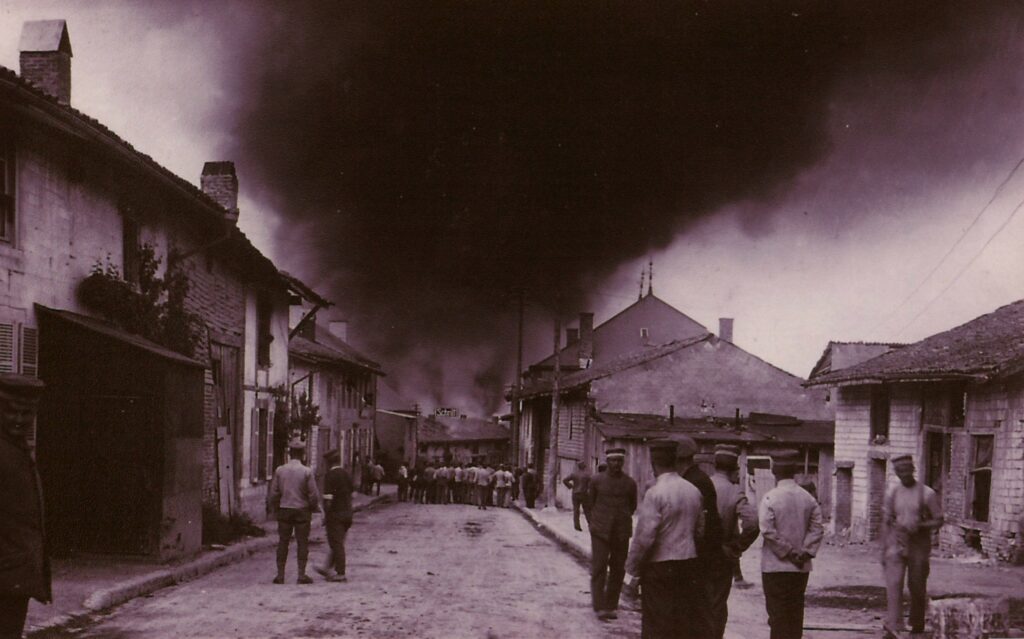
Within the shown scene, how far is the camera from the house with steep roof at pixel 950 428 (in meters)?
19.1

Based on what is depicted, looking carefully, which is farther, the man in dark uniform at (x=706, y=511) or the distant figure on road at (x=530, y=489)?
the distant figure on road at (x=530, y=489)

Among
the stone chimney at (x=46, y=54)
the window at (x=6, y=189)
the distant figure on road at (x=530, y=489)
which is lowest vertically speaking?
the distant figure on road at (x=530, y=489)

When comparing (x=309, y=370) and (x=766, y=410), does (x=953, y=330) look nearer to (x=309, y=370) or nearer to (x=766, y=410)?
(x=766, y=410)

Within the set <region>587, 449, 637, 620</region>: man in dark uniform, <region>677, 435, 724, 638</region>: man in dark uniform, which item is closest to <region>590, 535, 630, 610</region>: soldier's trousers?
<region>587, 449, 637, 620</region>: man in dark uniform

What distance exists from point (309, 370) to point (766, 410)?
56.1 ft

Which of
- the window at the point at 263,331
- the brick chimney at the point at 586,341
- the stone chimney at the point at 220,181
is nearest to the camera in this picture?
the stone chimney at the point at 220,181

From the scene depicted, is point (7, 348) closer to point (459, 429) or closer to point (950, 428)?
point (950, 428)

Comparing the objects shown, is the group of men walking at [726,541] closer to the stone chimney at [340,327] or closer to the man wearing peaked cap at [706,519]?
the man wearing peaked cap at [706,519]

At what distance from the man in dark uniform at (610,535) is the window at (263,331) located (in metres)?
15.8

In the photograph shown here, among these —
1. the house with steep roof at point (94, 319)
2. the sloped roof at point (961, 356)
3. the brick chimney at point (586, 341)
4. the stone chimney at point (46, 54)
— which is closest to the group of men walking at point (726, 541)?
the house with steep roof at point (94, 319)

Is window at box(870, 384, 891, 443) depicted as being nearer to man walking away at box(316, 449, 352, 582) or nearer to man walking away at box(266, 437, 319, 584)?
man walking away at box(316, 449, 352, 582)

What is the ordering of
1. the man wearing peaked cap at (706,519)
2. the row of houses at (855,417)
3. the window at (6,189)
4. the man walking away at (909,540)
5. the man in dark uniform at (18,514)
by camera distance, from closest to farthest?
the man in dark uniform at (18,514) < the man wearing peaked cap at (706,519) < the man walking away at (909,540) < the window at (6,189) < the row of houses at (855,417)

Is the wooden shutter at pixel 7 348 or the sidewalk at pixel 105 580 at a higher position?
the wooden shutter at pixel 7 348

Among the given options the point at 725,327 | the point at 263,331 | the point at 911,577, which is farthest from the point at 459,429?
the point at 911,577
